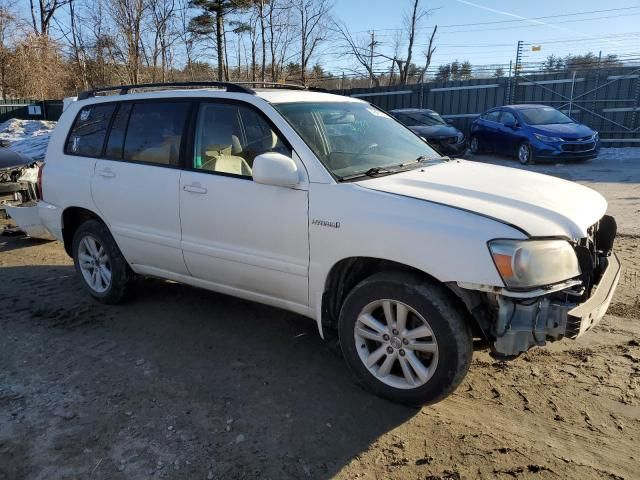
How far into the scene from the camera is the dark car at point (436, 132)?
1438cm

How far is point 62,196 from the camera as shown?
15.9 ft

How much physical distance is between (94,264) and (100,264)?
10 centimetres

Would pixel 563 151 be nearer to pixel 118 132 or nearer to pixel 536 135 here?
pixel 536 135

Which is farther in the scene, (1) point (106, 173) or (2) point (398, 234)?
(1) point (106, 173)

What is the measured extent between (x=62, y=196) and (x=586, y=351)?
468 centimetres

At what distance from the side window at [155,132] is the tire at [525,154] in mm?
11765

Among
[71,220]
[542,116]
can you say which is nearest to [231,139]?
[71,220]

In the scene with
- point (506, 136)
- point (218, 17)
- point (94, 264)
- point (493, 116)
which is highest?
point (218, 17)

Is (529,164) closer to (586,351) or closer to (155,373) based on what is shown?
(586,351)

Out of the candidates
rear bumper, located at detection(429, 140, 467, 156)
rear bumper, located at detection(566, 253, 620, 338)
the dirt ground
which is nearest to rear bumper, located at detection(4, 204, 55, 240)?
the dirt ground

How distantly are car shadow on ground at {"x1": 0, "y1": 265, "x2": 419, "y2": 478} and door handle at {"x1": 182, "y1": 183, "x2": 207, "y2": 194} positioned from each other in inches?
47.1

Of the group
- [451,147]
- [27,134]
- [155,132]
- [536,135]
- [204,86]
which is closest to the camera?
[204,86]

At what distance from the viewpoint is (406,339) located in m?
3.01

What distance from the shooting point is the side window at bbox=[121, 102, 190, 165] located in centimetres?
405
